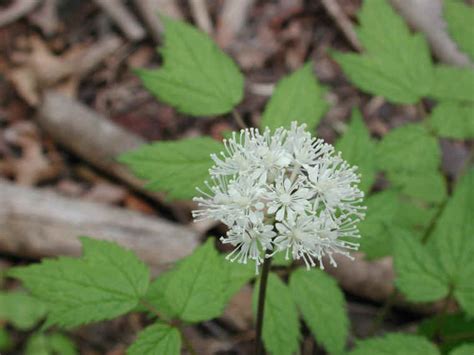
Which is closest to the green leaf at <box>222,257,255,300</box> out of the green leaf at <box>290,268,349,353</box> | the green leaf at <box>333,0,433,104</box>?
the green leaf at <box>290,268,349,353</box>

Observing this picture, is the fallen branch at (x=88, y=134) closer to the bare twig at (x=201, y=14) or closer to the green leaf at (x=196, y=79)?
the bare twig at (x=201, y=14)

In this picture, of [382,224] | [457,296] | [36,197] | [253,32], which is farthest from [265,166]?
[253,32]

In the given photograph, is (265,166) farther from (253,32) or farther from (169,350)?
(253,32)

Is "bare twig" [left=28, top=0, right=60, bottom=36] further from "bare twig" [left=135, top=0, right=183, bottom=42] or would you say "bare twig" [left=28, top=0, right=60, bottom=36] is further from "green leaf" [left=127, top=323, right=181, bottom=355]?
"green leaf" [left=127, top=323, right=181, bottom=355]

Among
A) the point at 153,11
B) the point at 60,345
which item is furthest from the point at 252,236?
the point at 153,11

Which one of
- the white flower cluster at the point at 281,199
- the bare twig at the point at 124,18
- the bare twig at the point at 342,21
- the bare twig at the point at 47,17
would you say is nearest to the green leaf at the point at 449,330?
the white flower cluster at the point at 281,199

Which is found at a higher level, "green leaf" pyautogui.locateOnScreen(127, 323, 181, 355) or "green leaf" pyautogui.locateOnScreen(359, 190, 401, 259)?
"green leaf" pyautogui.locateOnScreen(127, 323, 181, 355)

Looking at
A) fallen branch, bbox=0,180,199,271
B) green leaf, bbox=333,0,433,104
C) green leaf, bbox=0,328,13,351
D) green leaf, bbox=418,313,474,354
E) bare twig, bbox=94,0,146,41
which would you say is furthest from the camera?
bare twig, bbox=94,0,146,41
